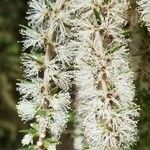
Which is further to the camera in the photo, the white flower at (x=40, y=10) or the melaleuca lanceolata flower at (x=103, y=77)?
the white flower at (x=40, y=10)

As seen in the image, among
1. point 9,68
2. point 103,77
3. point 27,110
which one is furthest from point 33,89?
point 9,68

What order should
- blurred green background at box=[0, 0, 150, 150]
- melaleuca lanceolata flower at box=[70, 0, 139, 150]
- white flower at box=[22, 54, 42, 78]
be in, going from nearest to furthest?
1. melaleuca lanceolata flower at box=[70, 0, 139, 150]
2. white flower at box=[22, 54, 42, 78]
3. blurred green background at box=[0, 0, 150, 150]

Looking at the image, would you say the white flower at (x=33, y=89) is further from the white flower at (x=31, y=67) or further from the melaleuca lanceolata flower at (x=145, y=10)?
the melaleuca lanceolata flower at (x=145, y=10)

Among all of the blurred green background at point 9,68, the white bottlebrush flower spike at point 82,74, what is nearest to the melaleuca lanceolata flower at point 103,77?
the white bottlebrush flower spike at point 82,74

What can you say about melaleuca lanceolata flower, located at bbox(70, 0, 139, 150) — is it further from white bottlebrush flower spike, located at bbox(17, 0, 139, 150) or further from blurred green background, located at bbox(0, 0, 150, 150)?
blurred green background, located at bbox(0, 0, 150, 150)

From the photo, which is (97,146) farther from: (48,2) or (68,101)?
(48,2)

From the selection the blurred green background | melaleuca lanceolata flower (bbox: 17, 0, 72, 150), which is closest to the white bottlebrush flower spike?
melaleuca lanceolata flower (bbox: 17, 0, 72, 150)

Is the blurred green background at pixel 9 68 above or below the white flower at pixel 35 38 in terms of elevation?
above

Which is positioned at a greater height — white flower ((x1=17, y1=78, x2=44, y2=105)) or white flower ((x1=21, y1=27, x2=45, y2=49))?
white flower ((x1=21, y1=27, x2=45, y2=49))
